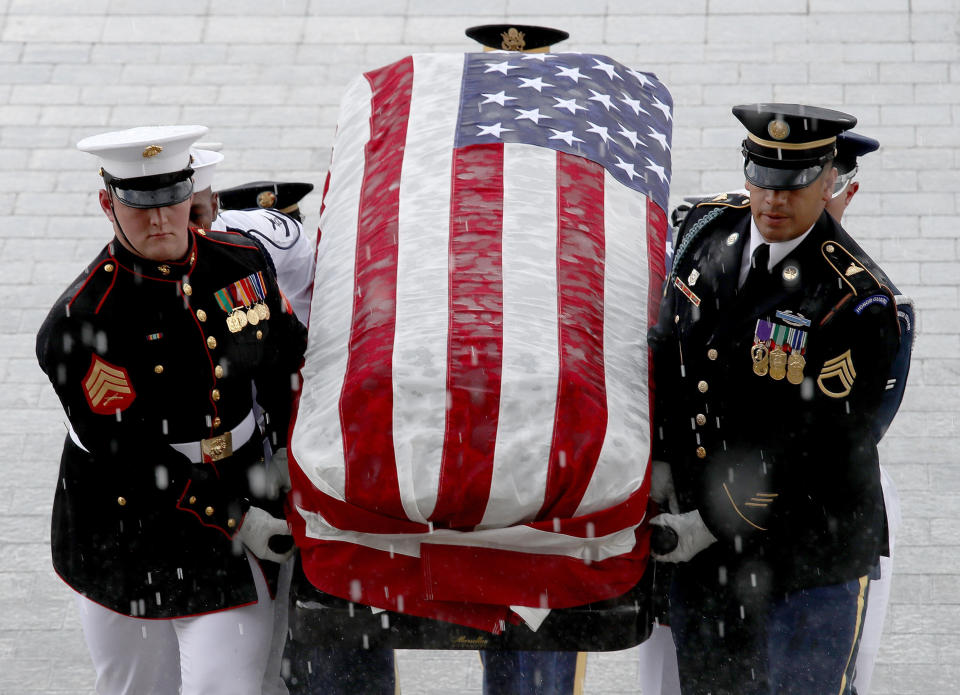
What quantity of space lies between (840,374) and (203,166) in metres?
1.84

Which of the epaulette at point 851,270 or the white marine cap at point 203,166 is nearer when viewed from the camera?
the epaulette at point 851,270

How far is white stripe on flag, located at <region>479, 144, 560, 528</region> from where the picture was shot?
→ 117 inches

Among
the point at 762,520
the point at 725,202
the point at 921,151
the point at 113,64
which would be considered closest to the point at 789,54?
the point at 921,151

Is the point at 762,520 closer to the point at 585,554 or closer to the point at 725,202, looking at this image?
the point at 585,554

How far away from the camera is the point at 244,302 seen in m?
3.36

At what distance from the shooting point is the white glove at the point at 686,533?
3.24m

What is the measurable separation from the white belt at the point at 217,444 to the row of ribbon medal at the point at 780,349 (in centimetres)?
129

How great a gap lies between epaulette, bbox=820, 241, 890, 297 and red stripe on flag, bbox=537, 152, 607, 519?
0.56 metres

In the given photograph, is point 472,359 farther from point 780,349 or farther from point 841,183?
point 841,183

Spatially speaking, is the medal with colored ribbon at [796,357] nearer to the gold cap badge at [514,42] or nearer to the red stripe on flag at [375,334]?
the red stripe on flag at [375,334]

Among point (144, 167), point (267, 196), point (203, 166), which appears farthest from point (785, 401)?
point (267, 196)

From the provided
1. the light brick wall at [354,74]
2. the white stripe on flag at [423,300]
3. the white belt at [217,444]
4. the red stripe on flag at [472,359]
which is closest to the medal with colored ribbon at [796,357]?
the red stripe on flag at [472,359]

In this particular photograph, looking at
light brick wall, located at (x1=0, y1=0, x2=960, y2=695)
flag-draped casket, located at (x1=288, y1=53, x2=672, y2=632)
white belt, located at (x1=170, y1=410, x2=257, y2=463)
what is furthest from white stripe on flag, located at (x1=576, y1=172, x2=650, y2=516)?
light brick wall, located at (x1=0, y1=0, x2=960, y2=695)

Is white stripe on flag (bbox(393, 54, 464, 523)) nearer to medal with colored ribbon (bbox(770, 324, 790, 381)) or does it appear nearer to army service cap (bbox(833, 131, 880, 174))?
medal with colored ribbon (bbox(770, 324, 790, 381))
